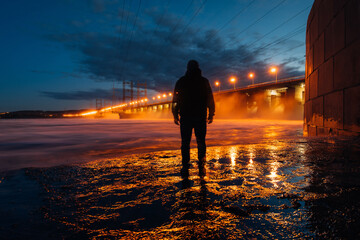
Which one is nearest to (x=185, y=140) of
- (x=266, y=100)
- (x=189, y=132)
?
(x=189, y=132)

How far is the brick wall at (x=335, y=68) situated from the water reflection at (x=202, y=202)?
3.02 m

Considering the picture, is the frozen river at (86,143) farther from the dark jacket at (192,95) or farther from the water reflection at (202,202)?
the dark jacket at (192,95)

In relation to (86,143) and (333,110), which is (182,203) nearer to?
(86,143)

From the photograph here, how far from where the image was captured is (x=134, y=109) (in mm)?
108500

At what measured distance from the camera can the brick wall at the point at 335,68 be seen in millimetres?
5297

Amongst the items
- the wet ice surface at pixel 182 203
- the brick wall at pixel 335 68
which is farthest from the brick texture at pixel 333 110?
the wet ice surface at pixel 182 203

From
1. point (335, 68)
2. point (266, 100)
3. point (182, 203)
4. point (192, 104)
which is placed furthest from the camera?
point (266, 100)

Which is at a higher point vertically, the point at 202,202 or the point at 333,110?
the point at 333,110

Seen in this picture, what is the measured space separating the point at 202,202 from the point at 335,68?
7213 millimetres

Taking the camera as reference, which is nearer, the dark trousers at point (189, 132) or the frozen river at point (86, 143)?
the dark trousers at point (189, 132)

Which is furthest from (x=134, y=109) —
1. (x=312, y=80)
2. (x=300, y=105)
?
(x=312, y=80)

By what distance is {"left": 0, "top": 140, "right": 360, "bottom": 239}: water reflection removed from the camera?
1501 millimetres

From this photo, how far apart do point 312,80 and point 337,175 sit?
26.3 feet

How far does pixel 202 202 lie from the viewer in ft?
6.51
